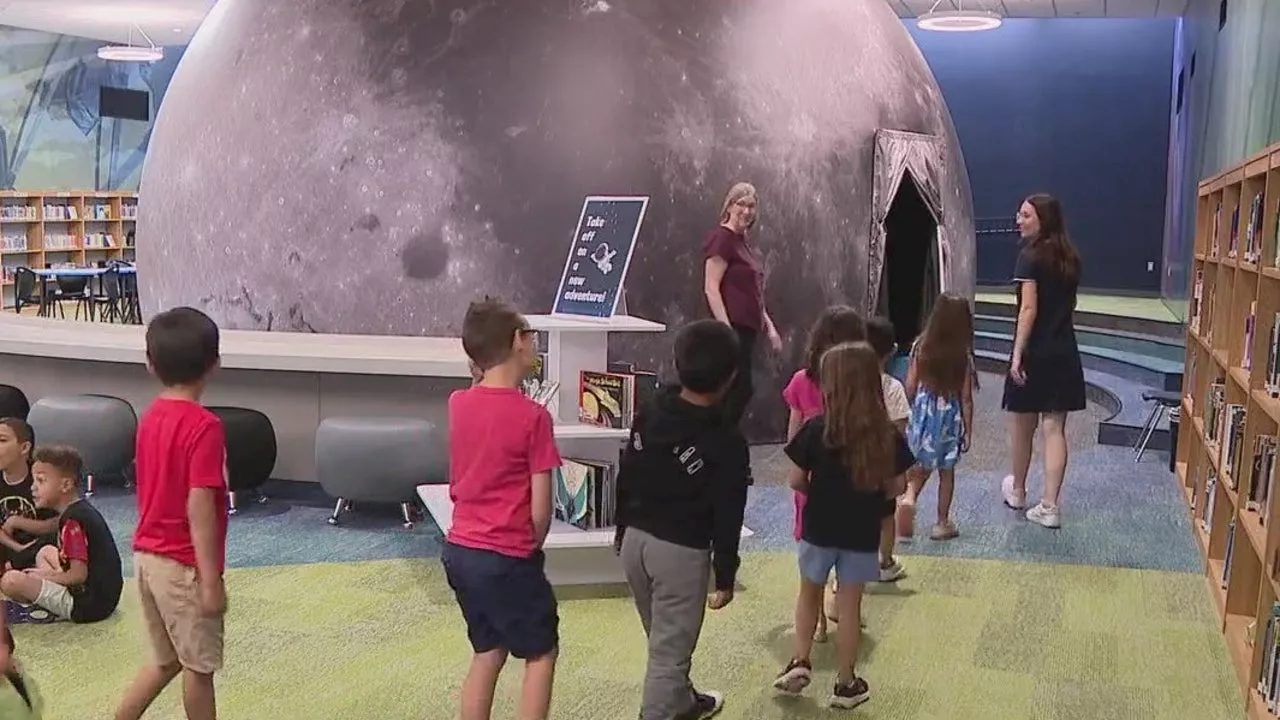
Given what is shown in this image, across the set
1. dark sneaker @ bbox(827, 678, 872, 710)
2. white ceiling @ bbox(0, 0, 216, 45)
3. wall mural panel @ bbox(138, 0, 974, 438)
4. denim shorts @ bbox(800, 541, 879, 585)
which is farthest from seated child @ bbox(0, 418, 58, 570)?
white ceiling @ bbox(0, 0, 216, 45)

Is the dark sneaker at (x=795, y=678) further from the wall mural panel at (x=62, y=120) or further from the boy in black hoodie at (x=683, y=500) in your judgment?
the wall mural panel at (x=62, y=120)

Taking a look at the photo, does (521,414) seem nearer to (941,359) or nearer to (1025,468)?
(941,359)

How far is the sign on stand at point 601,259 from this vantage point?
17.2 feet

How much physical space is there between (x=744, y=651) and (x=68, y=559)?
2.49m

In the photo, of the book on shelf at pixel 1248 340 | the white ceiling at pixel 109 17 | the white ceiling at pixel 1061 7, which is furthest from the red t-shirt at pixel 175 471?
the white ceiling at pixel 109 17

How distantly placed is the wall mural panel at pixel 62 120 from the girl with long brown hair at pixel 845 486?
61.5ft

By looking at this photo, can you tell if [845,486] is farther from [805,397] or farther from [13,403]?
[13,403]

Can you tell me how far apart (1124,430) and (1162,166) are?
35.3 feet

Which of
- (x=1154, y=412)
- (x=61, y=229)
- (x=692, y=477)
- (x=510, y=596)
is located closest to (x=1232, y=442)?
(x=692, y=477)

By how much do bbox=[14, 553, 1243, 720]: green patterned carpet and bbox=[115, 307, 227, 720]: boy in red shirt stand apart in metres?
0.85

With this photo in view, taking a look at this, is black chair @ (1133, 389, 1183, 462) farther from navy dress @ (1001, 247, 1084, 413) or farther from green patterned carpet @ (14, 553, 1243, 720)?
green patterned carpet @ (14, 553, 1243, 720)

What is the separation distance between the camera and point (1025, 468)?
21.7 feet

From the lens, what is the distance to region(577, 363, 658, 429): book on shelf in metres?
4.95

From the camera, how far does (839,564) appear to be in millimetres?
3883
